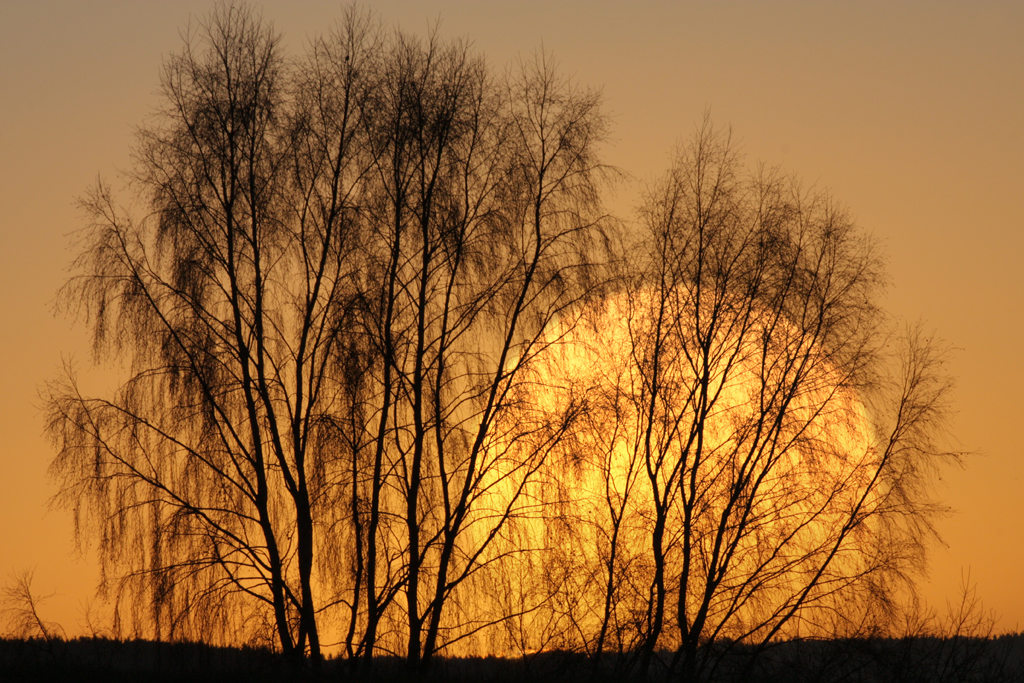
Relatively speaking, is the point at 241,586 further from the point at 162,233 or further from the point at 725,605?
the point at 725,605

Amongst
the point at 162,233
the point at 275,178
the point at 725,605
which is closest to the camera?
the point at 162,233

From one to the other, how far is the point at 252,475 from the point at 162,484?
130cm

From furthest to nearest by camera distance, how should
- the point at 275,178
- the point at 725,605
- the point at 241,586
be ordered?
the point at 725,605 → the point at 275,178 → the point at 241,586

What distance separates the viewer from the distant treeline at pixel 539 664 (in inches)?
521

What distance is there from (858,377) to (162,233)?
12486 millimetres

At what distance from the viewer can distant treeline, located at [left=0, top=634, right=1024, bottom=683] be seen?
1324 centimetres

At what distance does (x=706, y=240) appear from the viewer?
59.7 feet

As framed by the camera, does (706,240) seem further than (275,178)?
Yes

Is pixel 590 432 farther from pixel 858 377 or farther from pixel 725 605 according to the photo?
pixel 858 377

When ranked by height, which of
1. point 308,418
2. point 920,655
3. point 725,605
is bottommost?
point 920,655

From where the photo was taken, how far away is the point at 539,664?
50.5 ft

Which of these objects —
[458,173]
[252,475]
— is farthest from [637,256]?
[252,475]

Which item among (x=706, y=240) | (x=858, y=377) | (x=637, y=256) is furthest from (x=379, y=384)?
(x=858, y=377)

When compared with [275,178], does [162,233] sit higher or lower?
lower
